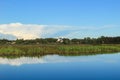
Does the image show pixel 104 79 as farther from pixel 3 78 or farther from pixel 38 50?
pixel 38 50

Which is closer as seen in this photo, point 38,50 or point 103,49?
point 38,50

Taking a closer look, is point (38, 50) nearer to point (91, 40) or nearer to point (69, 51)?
point (69, 51)

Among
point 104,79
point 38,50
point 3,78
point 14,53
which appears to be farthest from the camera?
point 38,50

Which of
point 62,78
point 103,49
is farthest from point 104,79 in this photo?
point 103,49

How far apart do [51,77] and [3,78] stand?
3.57 meters

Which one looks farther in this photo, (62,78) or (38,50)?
(38,50)

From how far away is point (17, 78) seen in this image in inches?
797

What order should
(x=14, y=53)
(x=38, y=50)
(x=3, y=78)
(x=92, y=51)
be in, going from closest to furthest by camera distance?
(x=3, y=78)
(x=14, y=53)
(x=38, y=50)
(x=92, y=51)

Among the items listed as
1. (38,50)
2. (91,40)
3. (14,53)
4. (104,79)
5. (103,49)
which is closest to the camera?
(104,79)

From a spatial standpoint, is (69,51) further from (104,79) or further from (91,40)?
(91,40)

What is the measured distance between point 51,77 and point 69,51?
1054 inches

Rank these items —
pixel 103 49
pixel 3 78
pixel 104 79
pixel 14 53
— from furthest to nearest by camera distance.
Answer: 1. pixel 103 49
2. pixel 14 53
3. pixel 3 78
4. pixel 104 79

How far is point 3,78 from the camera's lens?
2036 cm

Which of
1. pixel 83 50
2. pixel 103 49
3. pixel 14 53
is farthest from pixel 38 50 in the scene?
pixel 103 49
